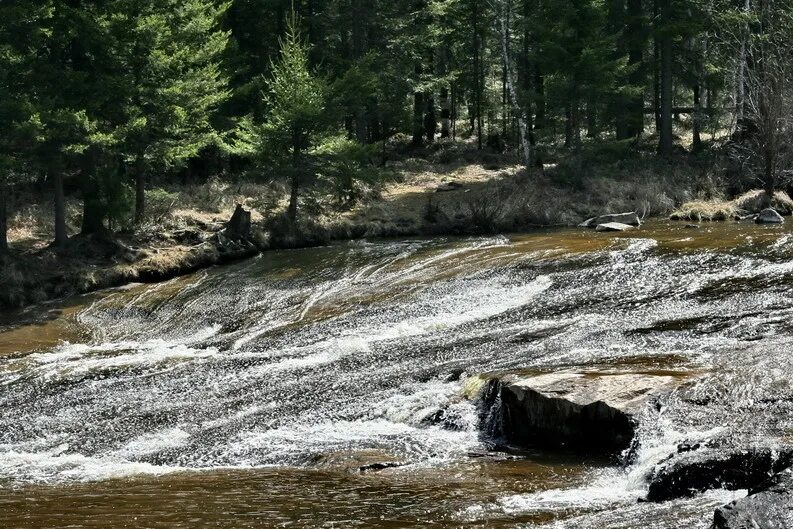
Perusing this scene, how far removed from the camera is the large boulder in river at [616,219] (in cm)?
2577

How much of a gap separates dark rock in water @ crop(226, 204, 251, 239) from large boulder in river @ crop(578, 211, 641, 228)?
9979 mm

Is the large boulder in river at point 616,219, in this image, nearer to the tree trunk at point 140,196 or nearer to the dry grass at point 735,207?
the dry grass at point 735,207

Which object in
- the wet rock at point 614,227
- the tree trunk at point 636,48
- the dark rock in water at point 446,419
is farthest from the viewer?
the tree trunk at point 636,48

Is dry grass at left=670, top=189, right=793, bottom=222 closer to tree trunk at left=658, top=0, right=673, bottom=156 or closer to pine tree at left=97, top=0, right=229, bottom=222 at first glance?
tree trunk at left=658, top=0, right=673, bottom=156

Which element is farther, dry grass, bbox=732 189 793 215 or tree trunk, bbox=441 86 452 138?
tree trunk, bbox=441 86 452 138

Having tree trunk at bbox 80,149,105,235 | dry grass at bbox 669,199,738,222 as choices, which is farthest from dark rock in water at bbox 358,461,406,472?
dry grass at bbox 669,199,738,222

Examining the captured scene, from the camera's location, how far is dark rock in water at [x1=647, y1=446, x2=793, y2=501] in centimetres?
798

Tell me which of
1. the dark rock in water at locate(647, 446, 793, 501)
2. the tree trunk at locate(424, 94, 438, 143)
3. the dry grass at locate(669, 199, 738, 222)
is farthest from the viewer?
the tree trunk at locate(424, 94, 438, 143)

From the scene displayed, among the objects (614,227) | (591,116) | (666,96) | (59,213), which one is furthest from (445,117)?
(59,213)

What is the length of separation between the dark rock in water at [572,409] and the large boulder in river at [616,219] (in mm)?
15414

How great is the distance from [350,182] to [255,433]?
56.1ft

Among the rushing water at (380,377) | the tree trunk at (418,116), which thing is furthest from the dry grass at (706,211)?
the tree trunk at (418,116)

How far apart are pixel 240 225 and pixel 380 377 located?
13892 mm

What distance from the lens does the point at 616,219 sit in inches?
1027
